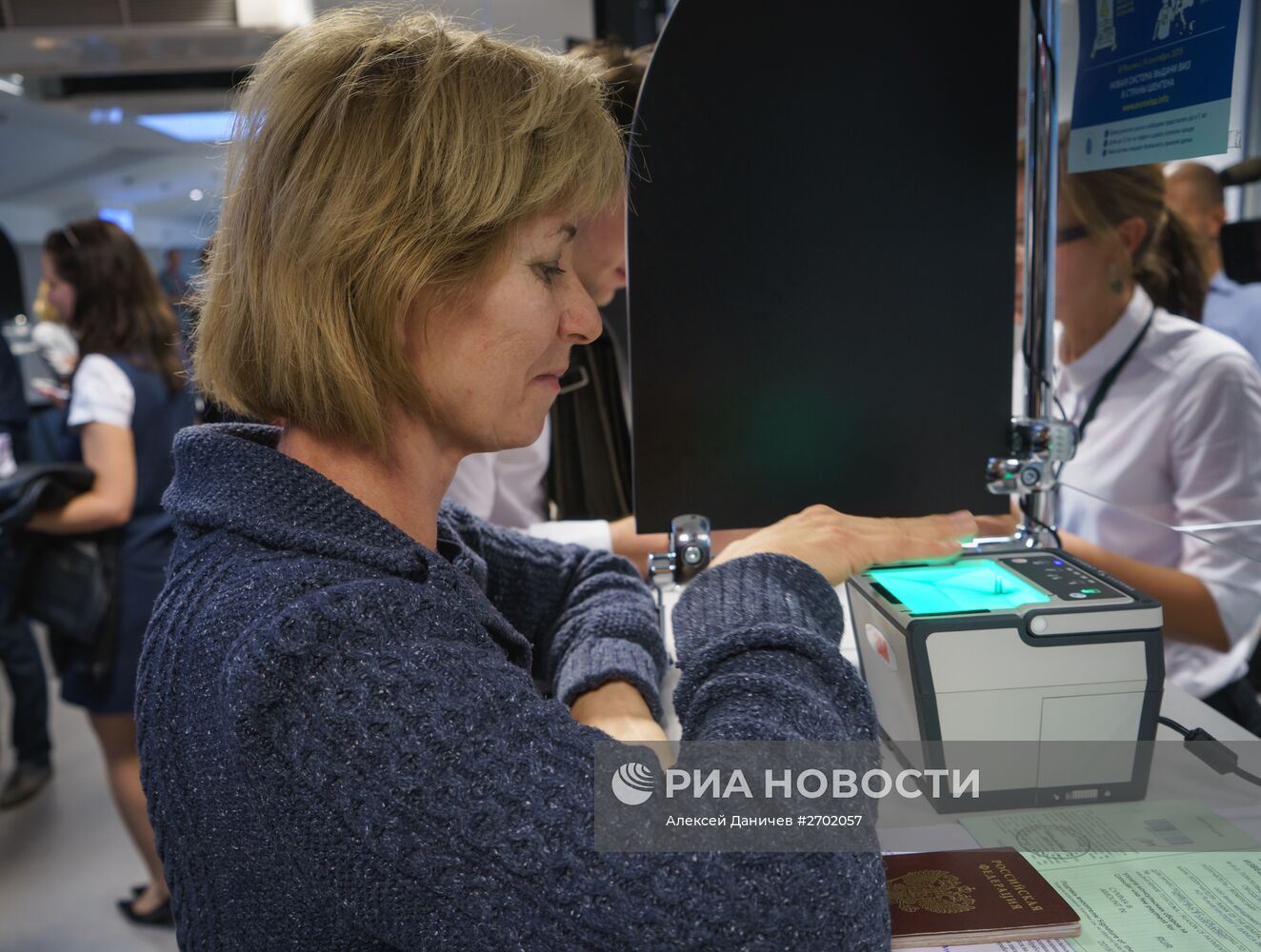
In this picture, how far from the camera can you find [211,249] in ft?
2.94

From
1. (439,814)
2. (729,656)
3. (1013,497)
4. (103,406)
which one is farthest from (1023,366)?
(103,406)

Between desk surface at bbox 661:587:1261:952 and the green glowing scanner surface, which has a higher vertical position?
the green glowing scanner surface

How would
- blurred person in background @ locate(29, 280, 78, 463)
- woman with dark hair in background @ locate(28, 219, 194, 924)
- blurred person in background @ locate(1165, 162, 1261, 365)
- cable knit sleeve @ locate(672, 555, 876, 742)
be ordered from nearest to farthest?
cable knit sleeve @ locate(672, 555, 876, 742), blurred person in background @ locate(1165, 162, 1261, 365), woman with dark hair in background @ locate(28, 219, 194, 924), blurred person in background @ locate(29, 280, 78, 463)

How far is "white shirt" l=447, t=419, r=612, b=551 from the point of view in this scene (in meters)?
1.50

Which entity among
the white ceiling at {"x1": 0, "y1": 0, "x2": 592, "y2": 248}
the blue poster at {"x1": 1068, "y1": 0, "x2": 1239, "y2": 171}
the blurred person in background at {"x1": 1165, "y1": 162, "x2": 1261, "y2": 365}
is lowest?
the blurred person in background at {"x1": 1165, "y1": 162, "x2": 1261, "y2": 365}

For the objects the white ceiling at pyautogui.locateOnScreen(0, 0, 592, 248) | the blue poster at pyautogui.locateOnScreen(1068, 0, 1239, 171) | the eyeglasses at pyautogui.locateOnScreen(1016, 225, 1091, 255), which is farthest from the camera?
the white ceiling at pyautogui.locateOnScreen(0, 0, 592, 248)

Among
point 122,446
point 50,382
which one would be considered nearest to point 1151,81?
point 122,446

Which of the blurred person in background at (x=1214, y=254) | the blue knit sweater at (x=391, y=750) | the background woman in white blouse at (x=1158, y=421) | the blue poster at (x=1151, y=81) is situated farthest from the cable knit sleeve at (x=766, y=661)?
the blurred person in background at (x=1214, y=254)

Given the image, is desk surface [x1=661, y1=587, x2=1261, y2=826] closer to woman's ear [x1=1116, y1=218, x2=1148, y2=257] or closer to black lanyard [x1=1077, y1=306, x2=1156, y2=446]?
black lanyard [x1=1077, y1=306, x2=1156, y2=446]

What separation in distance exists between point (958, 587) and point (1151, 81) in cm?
56

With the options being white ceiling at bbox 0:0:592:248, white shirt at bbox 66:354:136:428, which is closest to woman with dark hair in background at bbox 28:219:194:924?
white shirt at bbox 66:354:136:428

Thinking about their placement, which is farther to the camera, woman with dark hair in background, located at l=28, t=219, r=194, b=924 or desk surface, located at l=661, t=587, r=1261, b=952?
woman with dark hair in background, located at l=28, t=219, r=194, b=924

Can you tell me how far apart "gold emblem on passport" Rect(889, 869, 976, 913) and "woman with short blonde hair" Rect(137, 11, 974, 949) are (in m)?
0.10

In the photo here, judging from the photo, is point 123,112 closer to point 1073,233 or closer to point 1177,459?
point 1073,233
